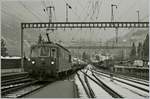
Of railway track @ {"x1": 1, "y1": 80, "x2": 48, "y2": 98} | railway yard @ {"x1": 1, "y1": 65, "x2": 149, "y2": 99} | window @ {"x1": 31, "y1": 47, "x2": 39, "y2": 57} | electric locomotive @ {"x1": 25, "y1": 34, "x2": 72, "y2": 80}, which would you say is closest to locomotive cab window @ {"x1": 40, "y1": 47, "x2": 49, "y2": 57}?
electric locomotive @ {"x1": 25, "y1": 34, "x2": 72, "y2": 80}

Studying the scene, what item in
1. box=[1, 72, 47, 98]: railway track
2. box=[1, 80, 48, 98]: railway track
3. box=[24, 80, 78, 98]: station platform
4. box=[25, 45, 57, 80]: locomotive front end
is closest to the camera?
box=[1, 80, 48, 98]: railway track

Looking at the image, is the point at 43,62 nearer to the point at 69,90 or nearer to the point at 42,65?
the point at 42,65

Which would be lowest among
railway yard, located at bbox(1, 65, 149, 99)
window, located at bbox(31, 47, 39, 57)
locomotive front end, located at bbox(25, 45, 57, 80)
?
railway yard, located at bbox(1, 65, 149, 99)

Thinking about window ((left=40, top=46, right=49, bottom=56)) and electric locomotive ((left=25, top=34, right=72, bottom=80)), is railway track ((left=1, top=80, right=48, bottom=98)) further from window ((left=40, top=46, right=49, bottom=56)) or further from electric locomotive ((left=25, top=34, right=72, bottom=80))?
window ((left=40, top=46, right=49, bottom=56))

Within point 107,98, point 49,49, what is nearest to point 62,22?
point 49,49

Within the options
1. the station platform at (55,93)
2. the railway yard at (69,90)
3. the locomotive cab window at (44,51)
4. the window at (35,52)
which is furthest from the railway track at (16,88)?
the locomotive cab window at (44,51)

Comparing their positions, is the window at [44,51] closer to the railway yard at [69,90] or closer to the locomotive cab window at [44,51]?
the locomotive cab window at [44,51]

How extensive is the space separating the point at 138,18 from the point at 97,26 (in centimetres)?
862

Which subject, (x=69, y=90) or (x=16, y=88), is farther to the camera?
(x=69, y=90)

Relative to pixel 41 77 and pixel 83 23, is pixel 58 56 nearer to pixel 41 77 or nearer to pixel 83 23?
pixel 41 77

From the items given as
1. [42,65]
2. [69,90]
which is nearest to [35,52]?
[42,65]

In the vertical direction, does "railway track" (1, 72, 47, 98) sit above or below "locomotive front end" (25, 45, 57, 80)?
below

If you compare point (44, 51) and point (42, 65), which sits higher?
point (44, 51)

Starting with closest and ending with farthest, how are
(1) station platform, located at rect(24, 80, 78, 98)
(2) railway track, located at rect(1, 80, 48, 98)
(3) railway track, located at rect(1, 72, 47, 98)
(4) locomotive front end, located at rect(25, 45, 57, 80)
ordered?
1. (2) railway track, located at rect(1, 80, 48, 98)
2. (1) station platform, located at rect(24, 80, 78, 98)
3. (3) railway track, located at rect(1, 72, 47, 98)
4. (4) locomotive front end, located at rect(25, 45, 57, 80)
